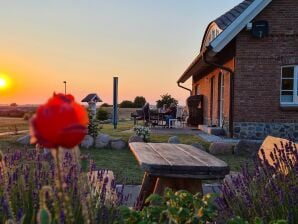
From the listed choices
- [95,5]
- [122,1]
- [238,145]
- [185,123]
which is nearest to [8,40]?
[95,5]

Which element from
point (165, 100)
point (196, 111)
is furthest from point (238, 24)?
point (165, 100)

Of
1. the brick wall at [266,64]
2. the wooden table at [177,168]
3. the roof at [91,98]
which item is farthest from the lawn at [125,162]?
the roof at [91,98]

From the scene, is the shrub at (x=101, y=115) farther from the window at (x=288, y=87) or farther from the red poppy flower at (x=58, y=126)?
the red poppy flower at (x=58, y=126)

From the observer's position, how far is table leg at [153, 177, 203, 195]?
15.0 ft

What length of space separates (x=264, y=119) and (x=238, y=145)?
3101 mm

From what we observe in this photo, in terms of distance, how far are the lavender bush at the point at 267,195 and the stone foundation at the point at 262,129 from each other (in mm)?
10487

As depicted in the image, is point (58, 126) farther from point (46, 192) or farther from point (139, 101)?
point (139, 101)

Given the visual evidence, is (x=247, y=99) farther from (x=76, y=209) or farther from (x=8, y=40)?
(x=76, y=209)

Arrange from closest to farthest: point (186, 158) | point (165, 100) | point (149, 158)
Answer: point (149, 158), point (186, 158), point (165, 100)

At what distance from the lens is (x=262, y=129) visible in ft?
45.9

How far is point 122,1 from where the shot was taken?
1141 centimetres

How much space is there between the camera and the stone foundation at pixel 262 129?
45.7 ft

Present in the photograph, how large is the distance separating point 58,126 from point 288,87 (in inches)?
540

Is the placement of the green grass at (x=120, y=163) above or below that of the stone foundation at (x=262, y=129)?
below
